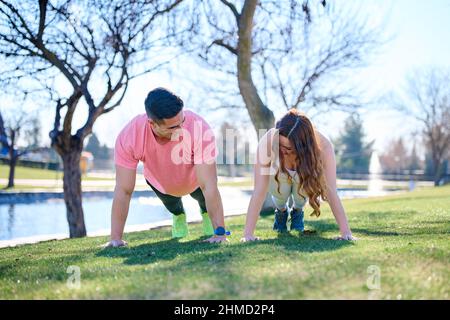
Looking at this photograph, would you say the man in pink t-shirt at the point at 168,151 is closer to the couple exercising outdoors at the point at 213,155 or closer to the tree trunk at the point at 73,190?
the couple exercising outdoors at the point at 213,155

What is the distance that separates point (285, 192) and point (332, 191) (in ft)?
3.20

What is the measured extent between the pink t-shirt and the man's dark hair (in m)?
0.36

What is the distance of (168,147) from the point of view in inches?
189

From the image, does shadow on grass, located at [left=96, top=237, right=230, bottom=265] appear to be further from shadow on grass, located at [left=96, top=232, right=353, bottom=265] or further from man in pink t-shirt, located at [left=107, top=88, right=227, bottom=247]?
man in pink t-shirt, located at [left=107, top=88, right=227, bottom=247]

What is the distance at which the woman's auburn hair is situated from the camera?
14.4 ft

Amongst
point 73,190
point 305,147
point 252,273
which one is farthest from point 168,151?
point 73,190

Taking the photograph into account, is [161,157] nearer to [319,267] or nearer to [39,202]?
[319,267]

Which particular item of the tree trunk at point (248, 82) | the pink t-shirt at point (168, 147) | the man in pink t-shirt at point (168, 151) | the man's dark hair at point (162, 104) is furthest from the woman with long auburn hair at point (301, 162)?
the tree trunk at point (248, 82)

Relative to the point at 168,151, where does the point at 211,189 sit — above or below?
below

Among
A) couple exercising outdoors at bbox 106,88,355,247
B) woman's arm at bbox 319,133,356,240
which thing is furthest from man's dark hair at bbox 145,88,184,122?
woman's arm at bbox 319,133,356,240

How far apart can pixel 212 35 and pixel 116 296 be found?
11183 mm

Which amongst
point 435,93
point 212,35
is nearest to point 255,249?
point 212,35

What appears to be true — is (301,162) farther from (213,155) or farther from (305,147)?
(213,155)

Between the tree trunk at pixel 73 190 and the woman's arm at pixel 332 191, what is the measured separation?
246 inches
